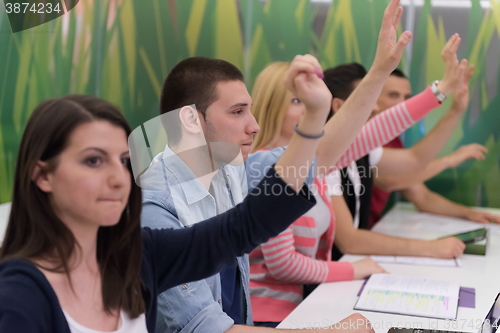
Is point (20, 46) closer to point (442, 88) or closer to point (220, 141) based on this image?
point (220, 141)

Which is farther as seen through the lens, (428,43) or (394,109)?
(428,43)

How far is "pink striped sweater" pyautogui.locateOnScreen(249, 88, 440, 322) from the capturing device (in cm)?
157

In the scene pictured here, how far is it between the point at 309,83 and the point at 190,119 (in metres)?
0.46

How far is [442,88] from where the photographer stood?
181 cm

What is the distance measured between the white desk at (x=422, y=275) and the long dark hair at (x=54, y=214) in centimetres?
55

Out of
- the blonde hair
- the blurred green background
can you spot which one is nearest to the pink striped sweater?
the blonde hair

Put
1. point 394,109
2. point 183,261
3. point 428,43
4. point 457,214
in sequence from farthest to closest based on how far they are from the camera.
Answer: point 428,43
point 457,214
point 394,109
point 183,261

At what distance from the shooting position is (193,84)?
120cm

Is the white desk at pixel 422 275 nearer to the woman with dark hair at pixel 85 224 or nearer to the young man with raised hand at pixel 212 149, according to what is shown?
the young man with raised hand at pixel 212 149

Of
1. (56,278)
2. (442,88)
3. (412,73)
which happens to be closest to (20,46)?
(56,278)

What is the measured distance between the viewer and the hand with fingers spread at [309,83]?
0.76m

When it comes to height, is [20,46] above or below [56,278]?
above

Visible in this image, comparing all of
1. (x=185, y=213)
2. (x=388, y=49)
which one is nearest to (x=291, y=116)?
(x=388, y=49)

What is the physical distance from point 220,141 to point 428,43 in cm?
192
